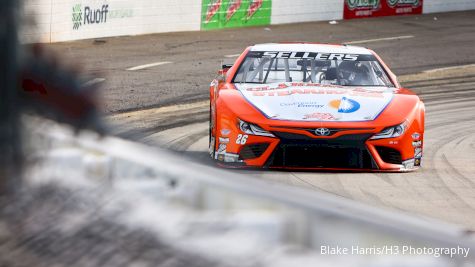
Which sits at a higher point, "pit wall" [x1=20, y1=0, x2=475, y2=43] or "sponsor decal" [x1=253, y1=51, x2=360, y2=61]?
"sponsor decal" [x1=253, y1=51, x2=360, y2=61]

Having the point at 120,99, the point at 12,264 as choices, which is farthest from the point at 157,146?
the point at 120,99

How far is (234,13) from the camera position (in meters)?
26.1

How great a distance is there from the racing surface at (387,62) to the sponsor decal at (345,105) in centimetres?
57

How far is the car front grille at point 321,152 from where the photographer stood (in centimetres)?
974

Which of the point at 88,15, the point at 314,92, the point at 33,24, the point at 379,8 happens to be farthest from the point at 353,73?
the point at 379,8

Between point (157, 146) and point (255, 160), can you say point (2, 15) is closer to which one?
point (157, 146)

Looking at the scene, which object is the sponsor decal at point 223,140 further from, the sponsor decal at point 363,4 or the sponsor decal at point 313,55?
the sponsor decal at point 363,4

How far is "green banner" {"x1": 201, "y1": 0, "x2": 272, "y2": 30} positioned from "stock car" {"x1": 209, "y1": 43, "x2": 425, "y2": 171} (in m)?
14.6

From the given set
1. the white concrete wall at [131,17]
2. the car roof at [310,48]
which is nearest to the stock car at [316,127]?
the car roof at [310,48]

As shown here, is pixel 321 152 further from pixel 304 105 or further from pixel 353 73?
pixel 353 73

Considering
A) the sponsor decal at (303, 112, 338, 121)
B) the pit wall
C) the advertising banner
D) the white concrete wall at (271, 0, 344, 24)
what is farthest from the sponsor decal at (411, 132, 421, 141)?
the advertising banner

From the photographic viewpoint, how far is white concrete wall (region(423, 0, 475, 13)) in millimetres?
31078

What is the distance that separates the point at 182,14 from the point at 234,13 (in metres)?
1.71

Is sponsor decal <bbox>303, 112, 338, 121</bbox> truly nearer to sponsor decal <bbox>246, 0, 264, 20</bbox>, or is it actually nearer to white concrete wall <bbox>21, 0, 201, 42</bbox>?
white concrete wall <bbox>21, 0, 201, 42</bbox>
